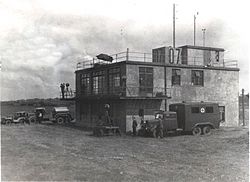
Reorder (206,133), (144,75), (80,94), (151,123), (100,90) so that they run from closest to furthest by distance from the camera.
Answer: (151,123)
(206,133)
(144,75)
(100,90)
(80,94)

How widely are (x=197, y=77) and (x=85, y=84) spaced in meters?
11.5

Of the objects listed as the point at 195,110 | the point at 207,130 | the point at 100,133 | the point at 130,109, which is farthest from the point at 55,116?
the point at 207,130

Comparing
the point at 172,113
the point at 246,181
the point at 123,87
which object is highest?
the point at 123,87

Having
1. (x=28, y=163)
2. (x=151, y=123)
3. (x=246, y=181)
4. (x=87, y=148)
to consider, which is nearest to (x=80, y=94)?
(x=151, y=123)

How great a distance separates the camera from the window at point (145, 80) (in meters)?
30.3

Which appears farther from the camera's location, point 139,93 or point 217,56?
point 217,56

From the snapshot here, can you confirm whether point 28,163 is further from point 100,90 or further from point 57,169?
point 100,90

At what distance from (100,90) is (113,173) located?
21678 millimetres

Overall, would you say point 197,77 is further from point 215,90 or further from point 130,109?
point 130,109

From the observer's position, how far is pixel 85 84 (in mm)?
37219

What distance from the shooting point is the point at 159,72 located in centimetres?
3117

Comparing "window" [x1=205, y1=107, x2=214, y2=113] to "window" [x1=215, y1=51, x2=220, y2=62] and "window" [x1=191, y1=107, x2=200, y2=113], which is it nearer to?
"window" [x1=191, y1=107, x2=200, y2=113]

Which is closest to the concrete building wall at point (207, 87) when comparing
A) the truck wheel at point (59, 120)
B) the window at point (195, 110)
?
the window at point (195, 110)

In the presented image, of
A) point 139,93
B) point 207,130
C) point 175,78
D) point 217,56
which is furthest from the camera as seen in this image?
point 217,56
